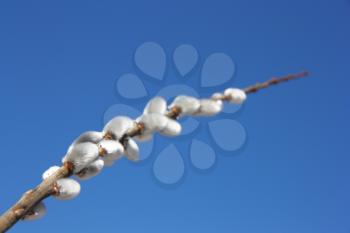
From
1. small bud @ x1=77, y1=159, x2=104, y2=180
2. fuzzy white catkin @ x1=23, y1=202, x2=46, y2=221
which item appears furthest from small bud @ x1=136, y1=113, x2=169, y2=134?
fuzzy white catkin @ x1=23, y1=202, x2=46, y2=221

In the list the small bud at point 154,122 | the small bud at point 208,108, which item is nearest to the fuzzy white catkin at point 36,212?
the small bud at point 154,122

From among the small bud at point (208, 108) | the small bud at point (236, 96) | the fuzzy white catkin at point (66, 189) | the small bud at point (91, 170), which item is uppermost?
the small bud at point (236, 96)

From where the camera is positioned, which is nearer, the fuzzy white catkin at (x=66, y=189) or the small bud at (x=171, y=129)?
the fuzzy white catkin at (x=66, y=189)

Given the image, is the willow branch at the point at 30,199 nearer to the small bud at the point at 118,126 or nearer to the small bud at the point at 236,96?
the small bud at the point at 118,126

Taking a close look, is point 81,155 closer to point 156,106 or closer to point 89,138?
point 89,138

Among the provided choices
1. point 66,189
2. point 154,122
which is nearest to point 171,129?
point 154,122
